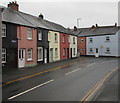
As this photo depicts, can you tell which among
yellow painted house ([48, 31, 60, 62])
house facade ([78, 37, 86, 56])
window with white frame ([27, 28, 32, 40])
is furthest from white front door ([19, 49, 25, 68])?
house facade ([78, 37, 86, 56])

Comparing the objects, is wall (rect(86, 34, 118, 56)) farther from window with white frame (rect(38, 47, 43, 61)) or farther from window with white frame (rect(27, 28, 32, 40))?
window with white frame (rect(27, 28, 32, 40))

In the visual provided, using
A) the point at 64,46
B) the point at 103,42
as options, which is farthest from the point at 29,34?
the point at 103,42

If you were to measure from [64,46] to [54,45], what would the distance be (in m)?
4.23

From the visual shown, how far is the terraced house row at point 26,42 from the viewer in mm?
17125

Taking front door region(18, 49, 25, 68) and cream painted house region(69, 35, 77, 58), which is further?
cream painted house region(69, 35, 77, 58)

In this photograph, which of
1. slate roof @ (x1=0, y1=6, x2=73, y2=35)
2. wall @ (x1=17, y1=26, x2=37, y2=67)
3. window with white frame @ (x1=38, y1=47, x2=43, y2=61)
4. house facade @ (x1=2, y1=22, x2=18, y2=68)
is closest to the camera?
house facade @ (x1=2, y1=22, x2=18, y2=68)

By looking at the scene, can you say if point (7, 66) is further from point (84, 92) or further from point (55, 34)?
point (55, 34)

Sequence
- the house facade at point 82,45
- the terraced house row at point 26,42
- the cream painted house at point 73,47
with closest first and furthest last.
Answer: the terraced house row at point 26,42, the cream painted house at point 73,47, the house facade at point 82,45

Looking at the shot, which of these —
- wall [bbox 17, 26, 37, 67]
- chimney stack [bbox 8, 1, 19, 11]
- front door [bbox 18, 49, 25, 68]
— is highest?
chimney stack [bbox 8, 1, 19, 11]

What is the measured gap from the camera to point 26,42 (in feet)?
64.5

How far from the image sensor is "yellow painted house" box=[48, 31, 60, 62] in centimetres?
2594

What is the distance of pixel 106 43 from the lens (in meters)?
39.9

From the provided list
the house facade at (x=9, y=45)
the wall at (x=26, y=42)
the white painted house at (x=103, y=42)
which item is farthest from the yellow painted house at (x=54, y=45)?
the white painted house at (x=103, y=42)

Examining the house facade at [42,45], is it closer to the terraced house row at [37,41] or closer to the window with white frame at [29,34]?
the terraced house row at [37,41]
